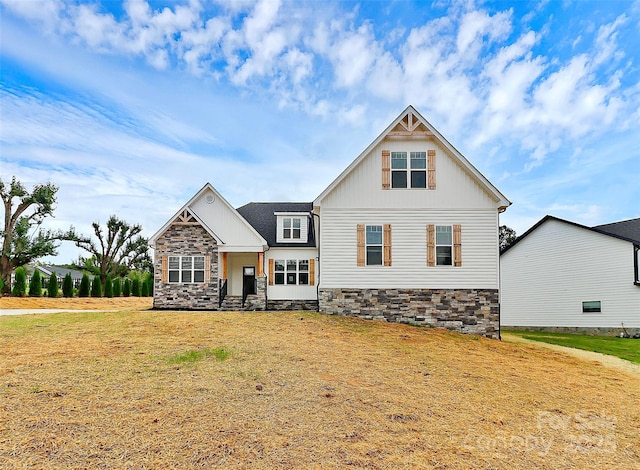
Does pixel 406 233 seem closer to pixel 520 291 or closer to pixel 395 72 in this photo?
pixel 395 72

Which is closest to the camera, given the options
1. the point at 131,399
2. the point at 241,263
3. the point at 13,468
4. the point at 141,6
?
the point at 13,468

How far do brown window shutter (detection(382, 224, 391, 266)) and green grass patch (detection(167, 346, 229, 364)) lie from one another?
8.37m

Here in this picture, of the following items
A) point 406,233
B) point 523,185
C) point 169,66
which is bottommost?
point 406,233

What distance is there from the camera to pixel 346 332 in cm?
Answer: 1286

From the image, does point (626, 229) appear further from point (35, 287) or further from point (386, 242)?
point (35, 287)

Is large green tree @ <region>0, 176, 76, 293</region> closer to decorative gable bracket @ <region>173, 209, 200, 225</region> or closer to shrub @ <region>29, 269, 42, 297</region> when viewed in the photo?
shrub @ <region>29, 269, 42, 297</region>

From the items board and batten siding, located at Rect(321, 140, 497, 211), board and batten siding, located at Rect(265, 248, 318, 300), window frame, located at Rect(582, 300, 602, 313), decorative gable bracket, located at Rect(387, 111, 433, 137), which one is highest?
decorative gable bracket, located at Rect(387, 111, 433, 137)

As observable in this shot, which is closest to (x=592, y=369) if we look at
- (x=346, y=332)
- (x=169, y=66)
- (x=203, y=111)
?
(x=346, y=332)

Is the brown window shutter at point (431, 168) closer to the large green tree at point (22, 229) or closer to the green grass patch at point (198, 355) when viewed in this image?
the green grass patch at point (198, 355)

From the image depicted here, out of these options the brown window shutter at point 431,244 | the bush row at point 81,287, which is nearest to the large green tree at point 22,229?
the bush row at point 81,287

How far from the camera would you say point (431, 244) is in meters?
15.8

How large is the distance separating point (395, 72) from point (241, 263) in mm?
11865

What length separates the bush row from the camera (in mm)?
26375

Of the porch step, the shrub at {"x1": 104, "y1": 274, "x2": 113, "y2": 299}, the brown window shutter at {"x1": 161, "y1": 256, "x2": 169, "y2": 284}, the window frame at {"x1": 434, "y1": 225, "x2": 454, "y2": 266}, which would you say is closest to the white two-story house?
the window frame at {"x1": 434, "y1": 225, "x2": 454, "y2": 266}
